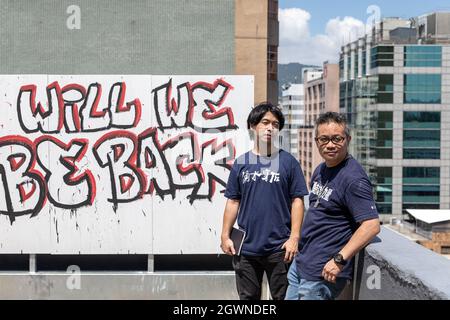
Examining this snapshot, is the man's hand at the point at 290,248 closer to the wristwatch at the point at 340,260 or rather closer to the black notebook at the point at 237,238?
the black notebook at the point at 237,238

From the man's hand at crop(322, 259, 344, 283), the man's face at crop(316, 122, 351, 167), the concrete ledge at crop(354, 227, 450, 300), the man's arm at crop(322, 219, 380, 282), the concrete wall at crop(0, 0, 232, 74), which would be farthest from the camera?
the concrete wall at crop(0, 0, 232, 74)

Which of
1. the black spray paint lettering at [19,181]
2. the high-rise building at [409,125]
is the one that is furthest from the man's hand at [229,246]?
the high-rise building at [409,125]

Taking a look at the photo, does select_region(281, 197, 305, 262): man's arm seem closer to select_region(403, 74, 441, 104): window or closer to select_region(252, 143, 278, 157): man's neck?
select_region(252, 143, 278, 157): man's neck

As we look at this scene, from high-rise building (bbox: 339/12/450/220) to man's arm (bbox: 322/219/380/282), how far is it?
8581cm

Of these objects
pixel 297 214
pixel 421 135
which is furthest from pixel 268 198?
pixel 421 135

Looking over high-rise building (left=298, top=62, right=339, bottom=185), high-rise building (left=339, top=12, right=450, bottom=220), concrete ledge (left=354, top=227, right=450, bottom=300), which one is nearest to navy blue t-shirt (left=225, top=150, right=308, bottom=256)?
concrete ledge (left=354, top=227, right=450, bottom=300)

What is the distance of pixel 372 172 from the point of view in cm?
8919

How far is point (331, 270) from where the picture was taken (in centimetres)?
391

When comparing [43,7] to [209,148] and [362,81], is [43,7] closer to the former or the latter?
[209,148]

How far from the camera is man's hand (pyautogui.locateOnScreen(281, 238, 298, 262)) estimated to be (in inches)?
187

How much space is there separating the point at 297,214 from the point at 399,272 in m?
1.21

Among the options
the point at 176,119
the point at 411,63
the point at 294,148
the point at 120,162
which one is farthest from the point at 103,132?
the point at 294,148

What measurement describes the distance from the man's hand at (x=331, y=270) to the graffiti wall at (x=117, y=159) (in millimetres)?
5048
